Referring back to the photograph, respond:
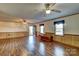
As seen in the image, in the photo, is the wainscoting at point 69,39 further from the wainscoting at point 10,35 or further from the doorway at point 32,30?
the doorway at point 32,30

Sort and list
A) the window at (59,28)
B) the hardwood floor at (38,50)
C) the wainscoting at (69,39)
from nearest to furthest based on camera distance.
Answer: the hardwood floor at (38,50)
the wainscoting at (69,39)
the window at (59,28)

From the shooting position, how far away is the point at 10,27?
1352cm

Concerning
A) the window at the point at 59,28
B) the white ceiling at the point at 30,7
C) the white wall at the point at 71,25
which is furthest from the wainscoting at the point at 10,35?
the white wall at the point at 71,25

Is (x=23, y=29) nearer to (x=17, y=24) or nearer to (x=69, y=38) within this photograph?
(x=17, y=24)

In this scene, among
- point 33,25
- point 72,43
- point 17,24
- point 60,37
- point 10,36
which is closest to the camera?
point 72,43

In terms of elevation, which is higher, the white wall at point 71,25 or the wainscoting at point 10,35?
the white wall at point 71,25

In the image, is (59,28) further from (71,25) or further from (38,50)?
(38,50)

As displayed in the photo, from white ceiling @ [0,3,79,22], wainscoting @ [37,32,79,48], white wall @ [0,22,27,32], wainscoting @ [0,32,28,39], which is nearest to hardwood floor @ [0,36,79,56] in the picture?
wainscoting @ [37,32,79,48]

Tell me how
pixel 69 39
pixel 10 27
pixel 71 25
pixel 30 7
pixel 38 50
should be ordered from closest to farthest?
pixel 30 7 → pixel 38 50 → pixel 71 25 → pixel 69 39 → pixel 10 27

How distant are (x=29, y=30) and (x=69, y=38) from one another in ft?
33.8

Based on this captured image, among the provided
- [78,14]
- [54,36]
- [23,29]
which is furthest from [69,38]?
[23,29]

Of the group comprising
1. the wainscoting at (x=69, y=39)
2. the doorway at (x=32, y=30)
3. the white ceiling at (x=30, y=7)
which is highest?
the white ceiling at (x=30, y=7)

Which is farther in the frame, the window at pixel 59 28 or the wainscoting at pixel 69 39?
the window at pixel 59 28

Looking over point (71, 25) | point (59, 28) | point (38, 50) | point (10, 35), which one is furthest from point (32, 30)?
point (38, 50)
